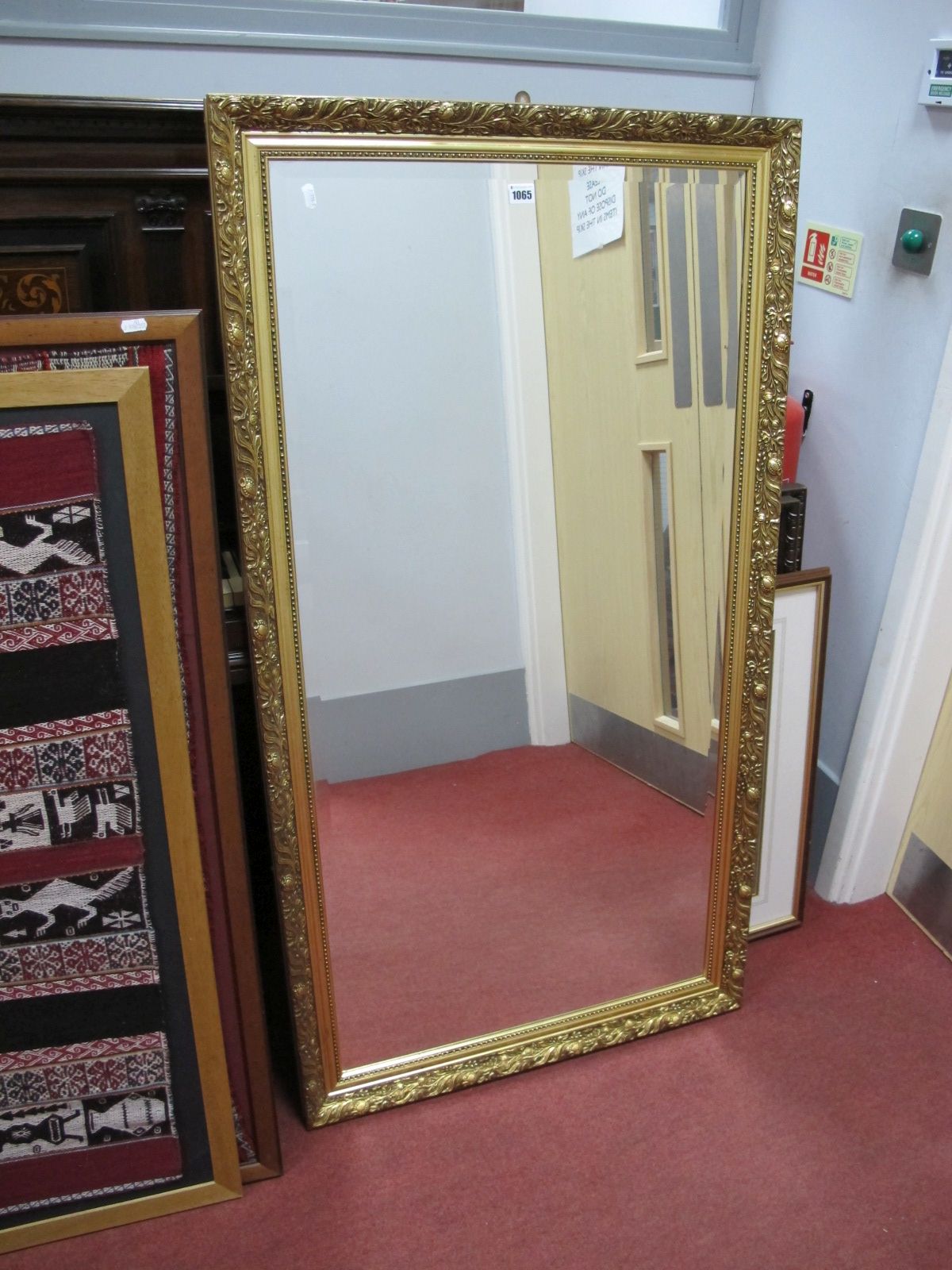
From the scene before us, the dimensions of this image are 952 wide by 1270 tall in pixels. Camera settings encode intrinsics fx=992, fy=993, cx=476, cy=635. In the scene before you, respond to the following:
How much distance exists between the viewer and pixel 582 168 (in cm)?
125

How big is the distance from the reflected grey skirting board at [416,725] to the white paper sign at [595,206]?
1.96 feet

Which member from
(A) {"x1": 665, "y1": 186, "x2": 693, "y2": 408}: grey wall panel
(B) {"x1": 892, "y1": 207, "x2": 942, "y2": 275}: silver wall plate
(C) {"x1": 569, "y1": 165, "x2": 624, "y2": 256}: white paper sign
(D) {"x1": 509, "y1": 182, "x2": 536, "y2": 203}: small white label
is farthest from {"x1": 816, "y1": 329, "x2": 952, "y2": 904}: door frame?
(D) {"x1": 509, "y1": 182, "x2": 536, "y2": 203}: small white label

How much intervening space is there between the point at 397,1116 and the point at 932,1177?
76 cm

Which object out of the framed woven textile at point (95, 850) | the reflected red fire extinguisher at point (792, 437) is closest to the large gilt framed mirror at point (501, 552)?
the framed woven textile at point (95, 850)

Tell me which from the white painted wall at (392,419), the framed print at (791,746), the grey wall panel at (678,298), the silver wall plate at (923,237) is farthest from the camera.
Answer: the framed print at (791,746)

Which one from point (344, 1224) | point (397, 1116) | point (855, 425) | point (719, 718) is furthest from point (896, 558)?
point (344, 1224)

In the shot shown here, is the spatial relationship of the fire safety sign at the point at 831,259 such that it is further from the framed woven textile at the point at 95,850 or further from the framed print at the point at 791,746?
the framed woven textile at the point at 95,850

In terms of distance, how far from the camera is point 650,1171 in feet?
4.52

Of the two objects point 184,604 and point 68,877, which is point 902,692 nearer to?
point 184,604

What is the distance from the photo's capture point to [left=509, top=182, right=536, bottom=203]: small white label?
1239mm

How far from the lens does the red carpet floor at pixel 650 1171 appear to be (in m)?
1.27

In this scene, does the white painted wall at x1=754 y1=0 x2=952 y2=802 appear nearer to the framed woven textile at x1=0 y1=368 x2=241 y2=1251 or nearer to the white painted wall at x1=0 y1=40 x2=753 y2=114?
the white painted wall at x1=0 y1=40 x2=753 y2=114

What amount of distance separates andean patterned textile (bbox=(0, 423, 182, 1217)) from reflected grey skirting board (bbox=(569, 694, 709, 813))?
65 cm

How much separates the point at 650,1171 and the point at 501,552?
0.88m
